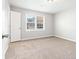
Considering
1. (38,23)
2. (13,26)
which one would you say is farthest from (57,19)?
(13,26)

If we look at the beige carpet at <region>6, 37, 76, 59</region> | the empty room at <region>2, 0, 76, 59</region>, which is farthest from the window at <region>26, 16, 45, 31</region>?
the beige carpet at <region>6, 37, 76, 59</region>

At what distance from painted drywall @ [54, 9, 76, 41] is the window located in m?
1.43

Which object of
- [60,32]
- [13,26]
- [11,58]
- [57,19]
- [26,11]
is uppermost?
[26,11]

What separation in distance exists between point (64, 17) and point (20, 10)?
12.1 feet

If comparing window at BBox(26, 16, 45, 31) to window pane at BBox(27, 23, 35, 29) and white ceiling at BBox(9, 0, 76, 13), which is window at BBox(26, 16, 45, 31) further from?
white ceiling at BBox(9, 0, 76, 13)

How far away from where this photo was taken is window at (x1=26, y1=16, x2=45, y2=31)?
6453mm

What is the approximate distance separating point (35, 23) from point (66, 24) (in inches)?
103

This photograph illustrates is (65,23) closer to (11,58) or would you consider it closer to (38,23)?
(38,23)

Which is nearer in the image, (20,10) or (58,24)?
(20,10)

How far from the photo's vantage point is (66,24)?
21.1 ft

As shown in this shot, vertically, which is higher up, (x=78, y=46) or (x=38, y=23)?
(x=38, y=23)

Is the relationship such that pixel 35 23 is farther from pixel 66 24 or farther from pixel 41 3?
pixel 66 24

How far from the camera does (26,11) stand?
20.3 feet

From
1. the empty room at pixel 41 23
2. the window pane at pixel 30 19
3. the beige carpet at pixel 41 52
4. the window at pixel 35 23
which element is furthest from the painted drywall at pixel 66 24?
the window pane at pixel 30 19
